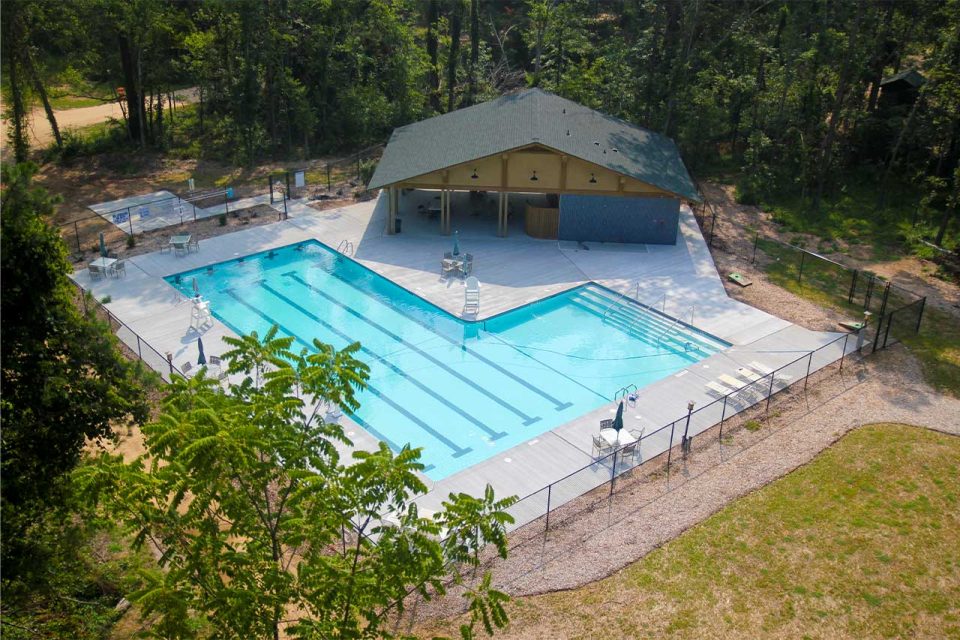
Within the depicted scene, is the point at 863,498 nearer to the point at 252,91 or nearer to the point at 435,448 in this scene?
the point at 435,448

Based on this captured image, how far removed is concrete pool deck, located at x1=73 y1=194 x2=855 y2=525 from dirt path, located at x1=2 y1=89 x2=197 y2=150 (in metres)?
15.8

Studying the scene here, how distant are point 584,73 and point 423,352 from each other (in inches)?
873

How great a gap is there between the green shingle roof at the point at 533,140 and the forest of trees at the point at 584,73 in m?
5.60

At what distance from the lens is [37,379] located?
13.2 metres

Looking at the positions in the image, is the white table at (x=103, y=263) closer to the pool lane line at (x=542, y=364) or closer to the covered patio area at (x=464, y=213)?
the covered patio area at (x=464, y=213)

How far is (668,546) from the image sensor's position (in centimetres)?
1692

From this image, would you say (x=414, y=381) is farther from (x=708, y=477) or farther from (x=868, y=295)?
(x=868, y=295)

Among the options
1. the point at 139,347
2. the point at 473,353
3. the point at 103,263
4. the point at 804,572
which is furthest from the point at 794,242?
the point at 103,263

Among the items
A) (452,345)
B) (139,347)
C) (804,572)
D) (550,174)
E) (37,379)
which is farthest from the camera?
(550,174)

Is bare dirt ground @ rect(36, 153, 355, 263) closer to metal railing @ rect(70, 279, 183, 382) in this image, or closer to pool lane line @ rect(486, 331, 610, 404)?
metal railing @ rect(70, 279, 183, 382)

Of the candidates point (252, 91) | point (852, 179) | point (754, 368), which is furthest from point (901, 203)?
point (252, 91)

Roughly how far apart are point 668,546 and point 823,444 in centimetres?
578

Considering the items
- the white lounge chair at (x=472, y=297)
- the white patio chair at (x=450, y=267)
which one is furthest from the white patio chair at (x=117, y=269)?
the white lounge chair at (x=472, y=297)

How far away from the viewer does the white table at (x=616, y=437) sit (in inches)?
760
